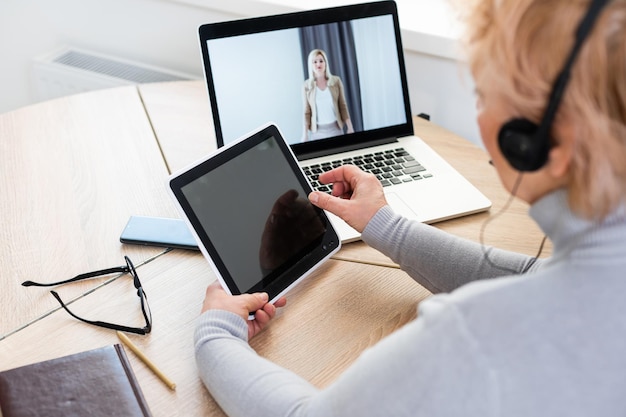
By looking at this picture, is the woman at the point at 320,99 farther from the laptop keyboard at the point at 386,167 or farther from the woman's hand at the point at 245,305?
the woman's hand at the point at 245,305

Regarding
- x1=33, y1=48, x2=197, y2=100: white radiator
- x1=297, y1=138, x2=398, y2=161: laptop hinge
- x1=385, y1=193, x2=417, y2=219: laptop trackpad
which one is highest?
x1=33, y1=48, x2=197, y2=100: white radiator

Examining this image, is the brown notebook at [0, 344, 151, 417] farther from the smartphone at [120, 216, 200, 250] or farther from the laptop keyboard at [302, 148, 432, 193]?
the laptop keyboard at [302, 148, 432, 193]

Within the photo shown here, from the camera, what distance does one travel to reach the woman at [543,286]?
51 cm

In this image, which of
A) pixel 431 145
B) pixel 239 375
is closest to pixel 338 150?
pixel 431 145

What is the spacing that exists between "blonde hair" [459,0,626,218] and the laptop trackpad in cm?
52

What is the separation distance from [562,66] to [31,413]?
65 cm

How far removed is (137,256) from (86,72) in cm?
113

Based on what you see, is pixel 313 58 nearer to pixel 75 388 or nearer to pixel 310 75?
pixel 310 75

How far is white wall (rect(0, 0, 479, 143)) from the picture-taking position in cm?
155

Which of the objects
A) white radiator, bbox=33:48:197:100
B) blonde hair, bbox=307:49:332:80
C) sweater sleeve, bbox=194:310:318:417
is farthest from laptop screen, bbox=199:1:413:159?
white radiator, bbox=33:48:197:100

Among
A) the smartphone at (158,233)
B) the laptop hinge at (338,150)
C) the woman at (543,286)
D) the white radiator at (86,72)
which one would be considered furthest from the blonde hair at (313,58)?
the white radiator at (86,72)

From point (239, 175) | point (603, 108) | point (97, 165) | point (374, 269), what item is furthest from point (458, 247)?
point (97, 165)

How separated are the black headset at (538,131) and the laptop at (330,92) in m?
0.53

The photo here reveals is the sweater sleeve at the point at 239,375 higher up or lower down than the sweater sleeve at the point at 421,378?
lower down
